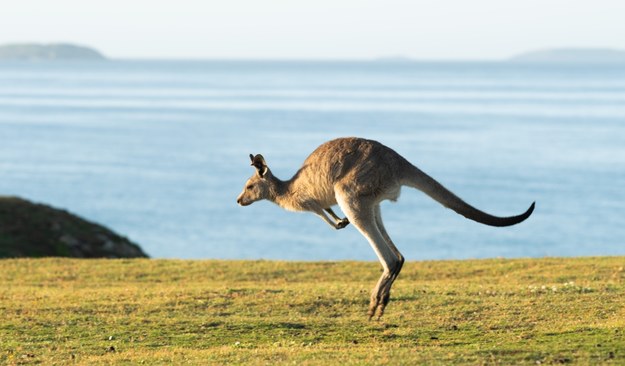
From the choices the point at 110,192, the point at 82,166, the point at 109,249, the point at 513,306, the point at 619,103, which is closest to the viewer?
the point at 513,306

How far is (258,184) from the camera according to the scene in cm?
1269

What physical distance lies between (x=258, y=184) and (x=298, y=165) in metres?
62.2

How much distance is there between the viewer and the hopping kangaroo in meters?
11.3

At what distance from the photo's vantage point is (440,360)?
10164mm

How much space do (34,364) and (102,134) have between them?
9631cm

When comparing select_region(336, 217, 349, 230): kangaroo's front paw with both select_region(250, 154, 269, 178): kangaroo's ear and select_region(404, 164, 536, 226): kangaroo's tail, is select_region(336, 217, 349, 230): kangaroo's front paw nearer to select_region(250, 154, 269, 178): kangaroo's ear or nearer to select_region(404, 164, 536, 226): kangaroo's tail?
select_region(404, 164, 536, 226): kangaroo's tail

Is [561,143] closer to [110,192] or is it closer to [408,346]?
[110,192]

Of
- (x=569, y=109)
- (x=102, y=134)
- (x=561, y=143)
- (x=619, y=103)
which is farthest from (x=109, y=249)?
(x=619, y=103)

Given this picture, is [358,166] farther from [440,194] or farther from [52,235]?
[52,235]

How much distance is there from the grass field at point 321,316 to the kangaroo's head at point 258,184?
1.75 meters

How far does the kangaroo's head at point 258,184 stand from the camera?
41.1ft

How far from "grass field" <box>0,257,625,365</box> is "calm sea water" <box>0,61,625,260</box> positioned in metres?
31.5

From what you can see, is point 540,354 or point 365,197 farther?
point 365,197

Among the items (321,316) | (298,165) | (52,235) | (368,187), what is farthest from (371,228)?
(298,165)
